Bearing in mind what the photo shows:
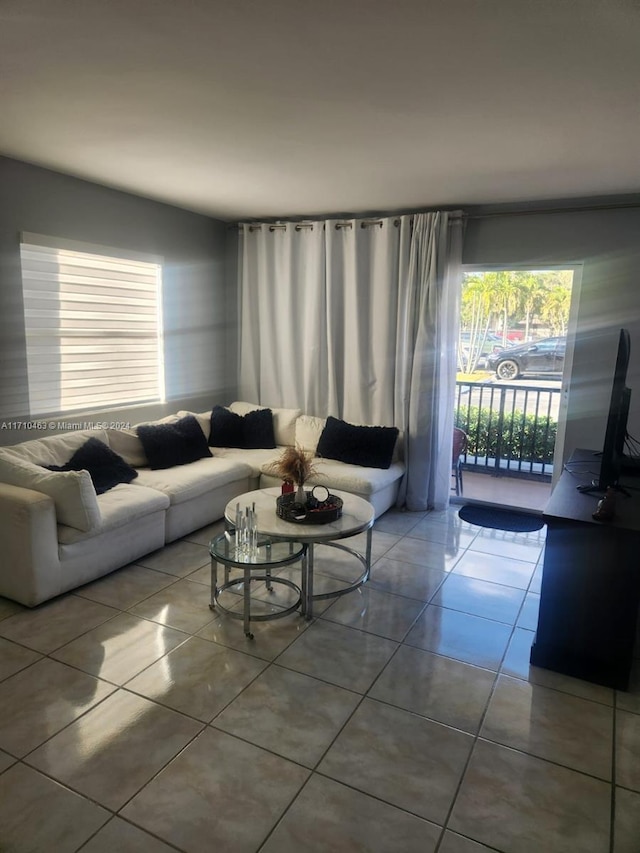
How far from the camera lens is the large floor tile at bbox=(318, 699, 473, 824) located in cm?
185

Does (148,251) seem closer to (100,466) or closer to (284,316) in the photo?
(284,316)

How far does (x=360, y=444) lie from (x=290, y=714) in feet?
8.64

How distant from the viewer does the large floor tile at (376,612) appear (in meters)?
2.89

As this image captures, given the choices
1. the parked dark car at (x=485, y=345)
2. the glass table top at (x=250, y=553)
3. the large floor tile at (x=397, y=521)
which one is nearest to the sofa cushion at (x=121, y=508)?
the glass table top at (x=250, y=553)

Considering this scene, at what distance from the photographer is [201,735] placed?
2.10m

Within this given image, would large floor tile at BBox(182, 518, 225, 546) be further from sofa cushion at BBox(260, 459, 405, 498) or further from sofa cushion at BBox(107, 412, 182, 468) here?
sofa cushion at BBox(107, 412, 182, 468)

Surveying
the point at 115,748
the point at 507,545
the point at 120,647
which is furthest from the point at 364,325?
the point at 115,748

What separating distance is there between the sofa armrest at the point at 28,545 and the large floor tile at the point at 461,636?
6.36ft

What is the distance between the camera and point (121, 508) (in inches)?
133

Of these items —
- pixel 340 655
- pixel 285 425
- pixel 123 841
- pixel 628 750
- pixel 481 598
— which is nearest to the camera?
pixel 123 841

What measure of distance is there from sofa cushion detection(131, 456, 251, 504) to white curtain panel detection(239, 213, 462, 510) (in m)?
1.19

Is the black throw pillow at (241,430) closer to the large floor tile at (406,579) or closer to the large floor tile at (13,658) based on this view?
the large floor tile at (406,579)

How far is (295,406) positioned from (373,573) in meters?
2.24

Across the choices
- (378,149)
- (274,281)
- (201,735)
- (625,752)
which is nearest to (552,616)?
(625,752)
